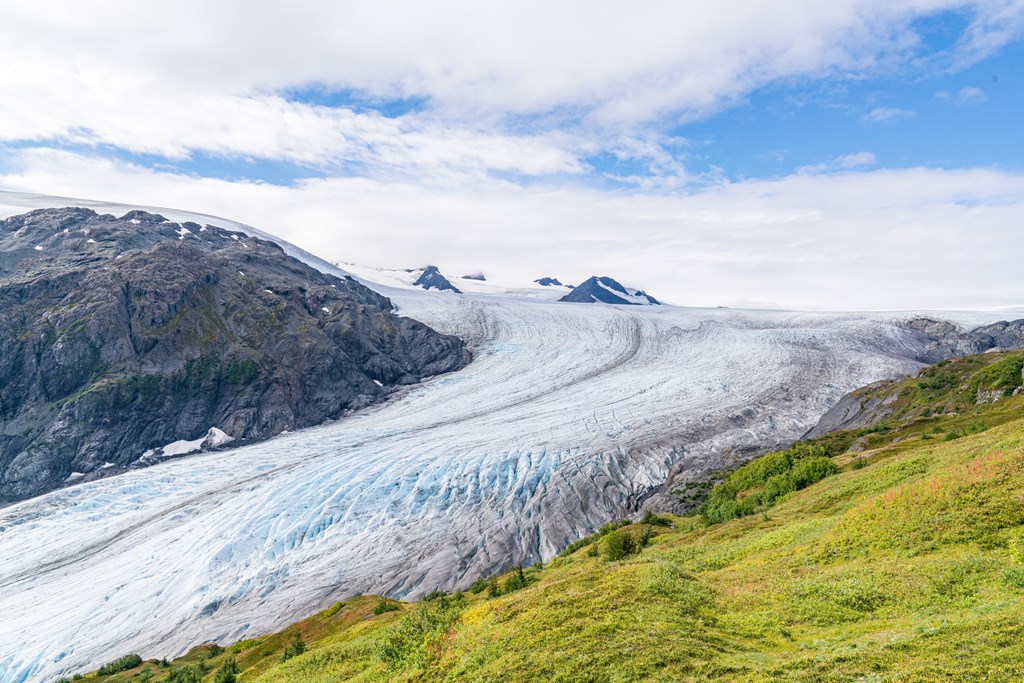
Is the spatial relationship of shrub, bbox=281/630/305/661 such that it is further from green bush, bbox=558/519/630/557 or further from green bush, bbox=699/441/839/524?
green bush, bbox=699/441/839/524

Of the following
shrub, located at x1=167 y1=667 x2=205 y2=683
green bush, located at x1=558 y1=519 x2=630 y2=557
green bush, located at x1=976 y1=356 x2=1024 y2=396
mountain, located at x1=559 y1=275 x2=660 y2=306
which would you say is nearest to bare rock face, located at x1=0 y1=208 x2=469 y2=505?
shrub, located at x1=167 y1=667 x2=205 y2=683

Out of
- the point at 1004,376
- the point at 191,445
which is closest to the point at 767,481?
the point at 1004,376

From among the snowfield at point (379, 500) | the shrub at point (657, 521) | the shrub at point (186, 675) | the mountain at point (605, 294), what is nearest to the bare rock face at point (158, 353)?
the snowfield at point (379, 500)

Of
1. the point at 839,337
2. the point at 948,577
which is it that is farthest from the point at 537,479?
the point at 839,337

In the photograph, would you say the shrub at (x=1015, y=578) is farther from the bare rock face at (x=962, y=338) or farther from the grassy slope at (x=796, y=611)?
the bare rock face at (x=962, y=338)

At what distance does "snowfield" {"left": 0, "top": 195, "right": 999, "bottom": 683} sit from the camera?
27.4 metres

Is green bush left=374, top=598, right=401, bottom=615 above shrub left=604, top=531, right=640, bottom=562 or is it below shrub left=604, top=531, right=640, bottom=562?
below

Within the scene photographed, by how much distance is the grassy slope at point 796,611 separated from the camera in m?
8.26

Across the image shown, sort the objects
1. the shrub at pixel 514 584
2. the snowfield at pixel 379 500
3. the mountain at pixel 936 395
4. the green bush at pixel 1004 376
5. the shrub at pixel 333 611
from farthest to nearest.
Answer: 1. the mountain at pixel 936 395
2. the green bush at pixel 1004 376
3. the snowfield at pixel 379 500
4. the shrub at pixel 333 611
5. the shrub at pixel 514 584

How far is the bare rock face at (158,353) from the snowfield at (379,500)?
5.97m

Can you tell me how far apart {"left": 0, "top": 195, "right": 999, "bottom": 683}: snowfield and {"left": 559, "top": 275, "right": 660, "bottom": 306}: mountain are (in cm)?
7852

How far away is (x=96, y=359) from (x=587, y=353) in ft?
168

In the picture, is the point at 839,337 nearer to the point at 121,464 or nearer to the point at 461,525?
the point at 461,525

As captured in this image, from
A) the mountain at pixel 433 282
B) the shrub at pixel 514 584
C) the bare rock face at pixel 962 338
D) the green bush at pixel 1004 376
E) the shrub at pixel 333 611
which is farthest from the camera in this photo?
the mountain at pixel 433 282
